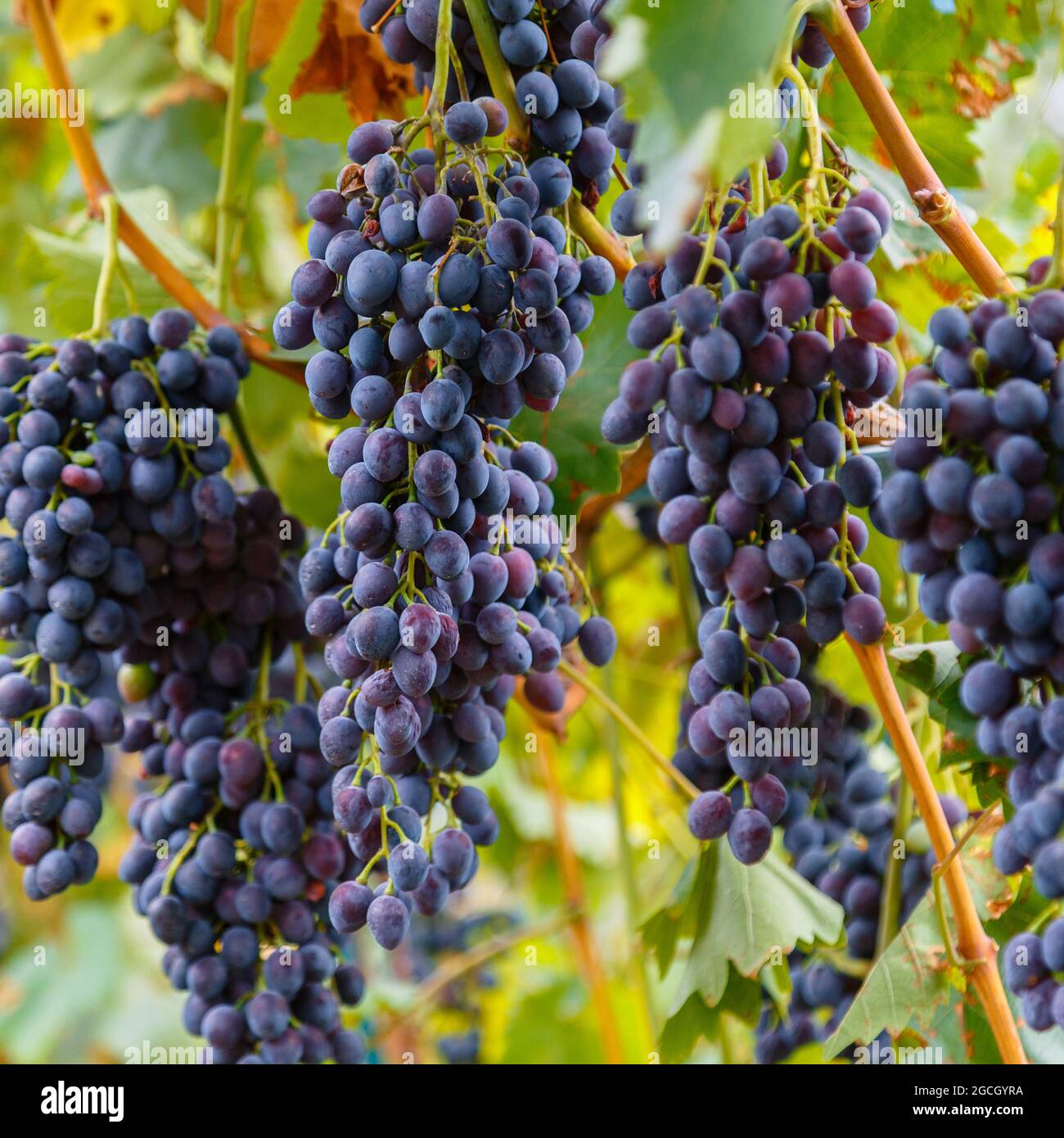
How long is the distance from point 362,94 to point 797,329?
0.50m

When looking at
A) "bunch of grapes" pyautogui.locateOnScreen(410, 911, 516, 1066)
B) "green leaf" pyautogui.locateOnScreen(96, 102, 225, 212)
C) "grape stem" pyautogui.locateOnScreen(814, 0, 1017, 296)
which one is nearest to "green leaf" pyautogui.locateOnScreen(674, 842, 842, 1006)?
"grape stem" pyautogui.locateOnScreen(814, 0, 1017, 296)

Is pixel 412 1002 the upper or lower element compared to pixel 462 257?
lower

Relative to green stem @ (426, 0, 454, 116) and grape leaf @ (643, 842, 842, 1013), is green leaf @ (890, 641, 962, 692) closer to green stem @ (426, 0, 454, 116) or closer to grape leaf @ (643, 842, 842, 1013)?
grape leaf @ (643, 842, 842, 1013)

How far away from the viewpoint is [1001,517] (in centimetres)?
49

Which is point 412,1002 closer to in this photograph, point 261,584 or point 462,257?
point 261,584

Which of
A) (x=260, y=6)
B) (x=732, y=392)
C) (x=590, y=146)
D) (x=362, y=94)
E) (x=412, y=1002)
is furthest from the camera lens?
(x=412, y=1002)

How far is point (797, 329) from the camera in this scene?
23.0 inches

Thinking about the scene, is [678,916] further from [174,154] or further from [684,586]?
[174,154]

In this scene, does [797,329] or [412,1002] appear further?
[412,1002]

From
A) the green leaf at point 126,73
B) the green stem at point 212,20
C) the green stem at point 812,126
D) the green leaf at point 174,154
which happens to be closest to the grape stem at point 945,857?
the green stem at point 812,126

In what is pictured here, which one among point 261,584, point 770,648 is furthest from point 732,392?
point 261,584

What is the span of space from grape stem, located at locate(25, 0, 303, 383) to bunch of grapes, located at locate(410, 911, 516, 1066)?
3.32 ft

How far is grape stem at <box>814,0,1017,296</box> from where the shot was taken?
2.03 feet

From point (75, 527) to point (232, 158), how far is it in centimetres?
41
